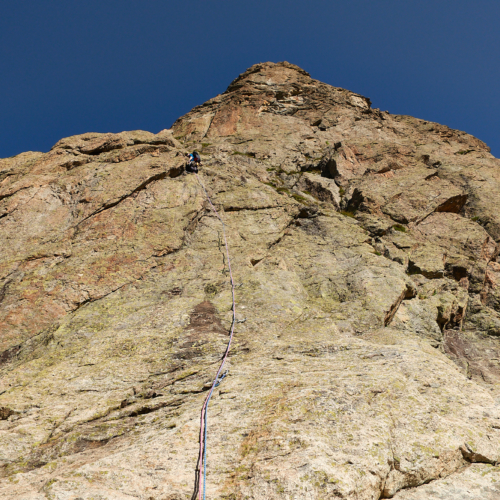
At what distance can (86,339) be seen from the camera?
11.5 m

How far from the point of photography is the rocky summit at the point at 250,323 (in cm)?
643

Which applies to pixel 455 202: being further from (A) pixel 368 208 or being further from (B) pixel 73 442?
(B) pixel 73 442

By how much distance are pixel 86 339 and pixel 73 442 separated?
4240 mm

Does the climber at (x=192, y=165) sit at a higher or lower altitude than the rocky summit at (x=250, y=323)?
higher

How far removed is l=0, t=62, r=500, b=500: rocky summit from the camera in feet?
21.1

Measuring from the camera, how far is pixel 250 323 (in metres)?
12.1

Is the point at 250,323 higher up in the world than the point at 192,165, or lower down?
lower down

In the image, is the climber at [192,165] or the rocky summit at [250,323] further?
the climber at [192,165]

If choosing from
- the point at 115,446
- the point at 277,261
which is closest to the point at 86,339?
the point at 115,446

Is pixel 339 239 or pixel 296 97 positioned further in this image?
pixel 296 97

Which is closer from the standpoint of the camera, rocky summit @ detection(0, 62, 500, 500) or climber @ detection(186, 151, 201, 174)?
rocky summit @ detection(0, 62, 500, 500)

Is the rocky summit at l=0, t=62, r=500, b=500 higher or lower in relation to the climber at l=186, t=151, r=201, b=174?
lower

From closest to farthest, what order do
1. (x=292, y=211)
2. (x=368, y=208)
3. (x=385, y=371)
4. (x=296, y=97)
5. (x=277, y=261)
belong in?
1. (x=385, y=371)
2. (x=277, y=261)
3. (x=292, y=211)
4. (x=368, y=208)
5. (x=296, y=97)

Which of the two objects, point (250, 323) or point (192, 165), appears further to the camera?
point (192, 165)
